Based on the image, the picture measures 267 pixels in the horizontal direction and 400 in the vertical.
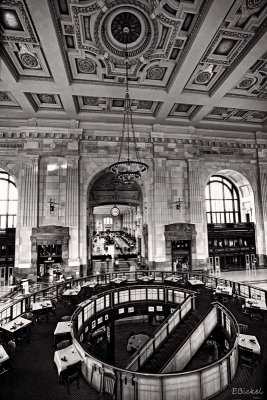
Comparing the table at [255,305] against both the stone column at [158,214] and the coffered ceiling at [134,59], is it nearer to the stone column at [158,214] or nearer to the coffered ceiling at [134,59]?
the stone column at [158,214]

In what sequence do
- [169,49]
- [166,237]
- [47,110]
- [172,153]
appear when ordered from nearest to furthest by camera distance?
[169,49] < [47,110] < [166,237] < [172,153]

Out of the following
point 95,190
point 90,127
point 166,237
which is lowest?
point 166,237

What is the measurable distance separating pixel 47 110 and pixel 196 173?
954 cm

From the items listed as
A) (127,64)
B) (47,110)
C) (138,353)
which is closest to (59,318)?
(138,353)

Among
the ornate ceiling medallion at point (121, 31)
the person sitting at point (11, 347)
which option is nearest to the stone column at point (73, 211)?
the ornate ceiling medallion at point (121, 31)

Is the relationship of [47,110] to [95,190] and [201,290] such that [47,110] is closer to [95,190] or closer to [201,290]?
[95,190]

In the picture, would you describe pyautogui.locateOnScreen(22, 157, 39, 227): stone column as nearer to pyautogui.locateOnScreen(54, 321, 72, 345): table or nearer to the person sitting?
pyautogui.locateOnScreen(54, 321, 72, 345): table

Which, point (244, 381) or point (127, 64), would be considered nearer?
point (244, 381)

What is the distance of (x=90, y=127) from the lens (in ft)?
48.7

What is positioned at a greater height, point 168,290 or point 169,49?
point 169,49

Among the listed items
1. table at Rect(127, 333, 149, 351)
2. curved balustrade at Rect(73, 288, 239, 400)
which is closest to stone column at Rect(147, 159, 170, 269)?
table at Rect(127, 333, 149, 351)

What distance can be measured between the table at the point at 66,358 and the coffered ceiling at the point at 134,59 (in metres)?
9.28

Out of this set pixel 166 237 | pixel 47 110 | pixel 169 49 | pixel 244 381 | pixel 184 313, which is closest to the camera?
pixel 244 381

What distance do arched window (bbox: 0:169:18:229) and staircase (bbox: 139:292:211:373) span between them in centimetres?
1298
